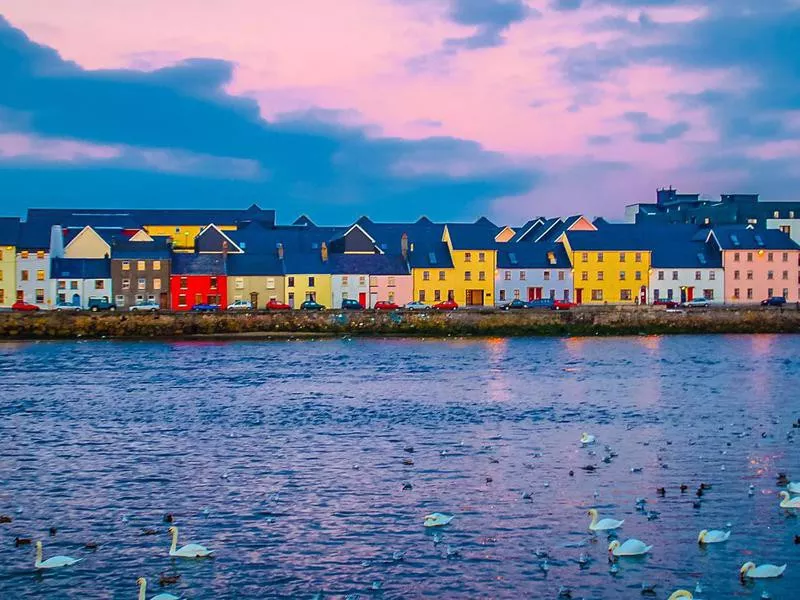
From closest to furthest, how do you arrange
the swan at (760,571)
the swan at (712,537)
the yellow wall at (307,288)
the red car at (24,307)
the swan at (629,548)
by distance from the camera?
the swan at (760,571), the swan at (629,548), the swan at (712,537), the red car at (24,307), the yellow wall at (307,288)

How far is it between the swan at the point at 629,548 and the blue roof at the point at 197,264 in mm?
74082

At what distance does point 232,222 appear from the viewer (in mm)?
128500

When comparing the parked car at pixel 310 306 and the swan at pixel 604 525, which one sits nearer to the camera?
the swan at pixel 604 525

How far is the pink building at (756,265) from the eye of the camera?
9900 cm

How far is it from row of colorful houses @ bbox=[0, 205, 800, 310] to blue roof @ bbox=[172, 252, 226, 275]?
11 centimetres

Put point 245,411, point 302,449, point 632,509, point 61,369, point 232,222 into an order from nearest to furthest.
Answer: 1. point 632,509
2. point 302,449
3. point 245,411
4. point 61,369
5. point 232,222

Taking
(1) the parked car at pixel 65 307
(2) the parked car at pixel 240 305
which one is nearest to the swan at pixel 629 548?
(2) the parked car at pixel 240 305

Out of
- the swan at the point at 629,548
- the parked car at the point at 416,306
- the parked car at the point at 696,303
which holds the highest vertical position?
the parked car at the point at 696,303

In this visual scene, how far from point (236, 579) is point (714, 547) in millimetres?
8774

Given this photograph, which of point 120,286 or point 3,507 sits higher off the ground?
point 120,286

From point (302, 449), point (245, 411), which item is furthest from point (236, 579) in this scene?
point (245, 411)

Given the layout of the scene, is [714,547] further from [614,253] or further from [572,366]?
[614,253]

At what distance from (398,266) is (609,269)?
19.7 meters

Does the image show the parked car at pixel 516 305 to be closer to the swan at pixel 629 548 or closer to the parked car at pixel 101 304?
the parked car at pixel 101 304
